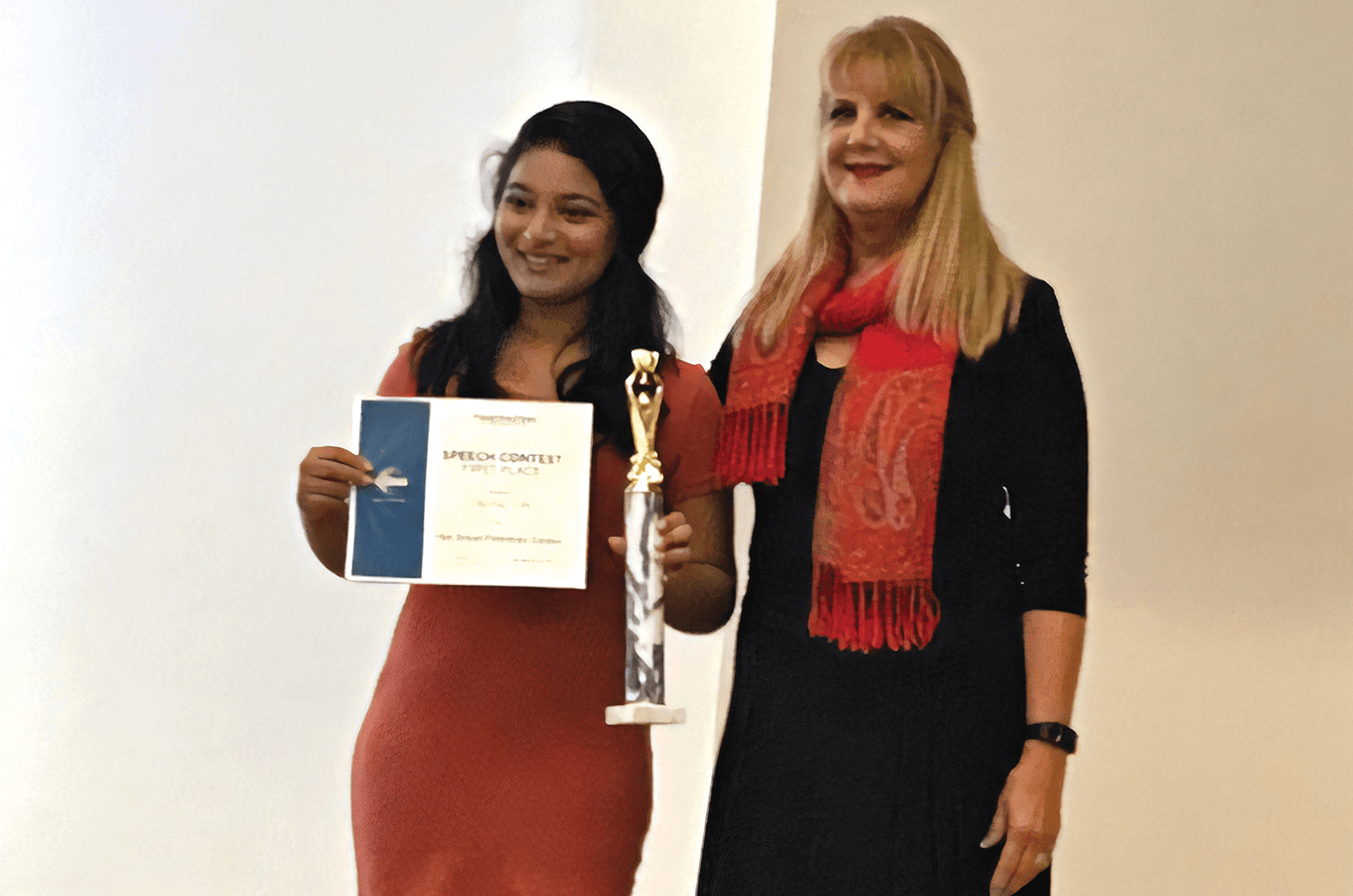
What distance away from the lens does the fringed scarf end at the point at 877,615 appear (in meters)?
1.47

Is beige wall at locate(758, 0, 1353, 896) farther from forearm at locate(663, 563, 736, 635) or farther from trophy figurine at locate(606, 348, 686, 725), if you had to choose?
trophy figurine at locate(606, 348, 686, 725)

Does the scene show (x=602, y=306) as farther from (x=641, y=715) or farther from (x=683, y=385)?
(x=641, y=715)

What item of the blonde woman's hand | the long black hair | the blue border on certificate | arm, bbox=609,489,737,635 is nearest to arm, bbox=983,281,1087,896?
the blonde woman's hand

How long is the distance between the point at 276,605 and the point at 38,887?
2.13ft

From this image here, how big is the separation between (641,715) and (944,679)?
342 millimetres

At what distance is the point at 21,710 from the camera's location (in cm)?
239

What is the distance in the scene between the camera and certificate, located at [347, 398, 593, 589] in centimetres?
147

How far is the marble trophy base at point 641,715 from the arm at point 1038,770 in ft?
1.20

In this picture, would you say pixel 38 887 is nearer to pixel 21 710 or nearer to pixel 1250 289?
pixel 21 710

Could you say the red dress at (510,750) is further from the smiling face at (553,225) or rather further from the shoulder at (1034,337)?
the shoulder at (1034,337)

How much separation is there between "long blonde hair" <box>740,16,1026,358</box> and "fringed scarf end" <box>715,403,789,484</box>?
179 mm

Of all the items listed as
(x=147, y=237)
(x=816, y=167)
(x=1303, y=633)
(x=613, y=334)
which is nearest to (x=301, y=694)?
(x=147, y=237)

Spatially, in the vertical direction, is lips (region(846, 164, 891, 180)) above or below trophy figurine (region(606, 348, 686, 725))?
above

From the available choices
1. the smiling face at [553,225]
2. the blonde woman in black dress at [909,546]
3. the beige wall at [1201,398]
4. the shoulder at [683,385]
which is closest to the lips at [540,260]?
the smiling face at [553,225]
